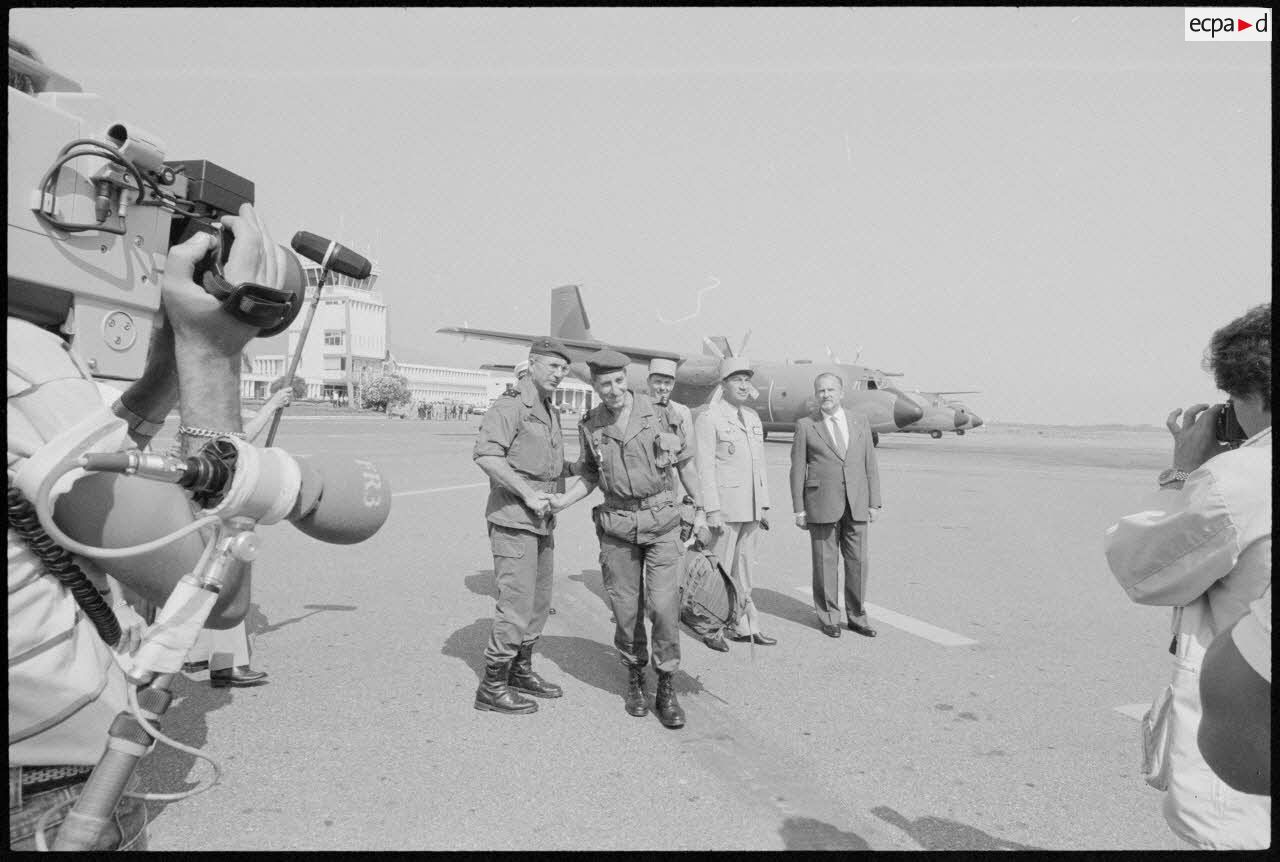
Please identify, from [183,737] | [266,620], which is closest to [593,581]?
[266,620]

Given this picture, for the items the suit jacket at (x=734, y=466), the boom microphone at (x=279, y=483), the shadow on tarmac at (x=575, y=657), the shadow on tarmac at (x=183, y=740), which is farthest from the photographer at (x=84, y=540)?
the suit jacket at (x=734, y=466)

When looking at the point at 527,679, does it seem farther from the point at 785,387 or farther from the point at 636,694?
the point at 785,387

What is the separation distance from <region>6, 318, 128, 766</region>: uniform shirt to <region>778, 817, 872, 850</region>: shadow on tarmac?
2.19 m

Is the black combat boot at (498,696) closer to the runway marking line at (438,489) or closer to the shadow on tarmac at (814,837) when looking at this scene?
the shadow on tarmac at (814,837)

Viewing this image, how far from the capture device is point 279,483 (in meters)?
1.35

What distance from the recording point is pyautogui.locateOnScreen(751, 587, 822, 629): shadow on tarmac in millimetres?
5843

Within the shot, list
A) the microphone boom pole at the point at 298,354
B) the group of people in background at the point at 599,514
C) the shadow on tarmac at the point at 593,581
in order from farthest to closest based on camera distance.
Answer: the shadow on tarmac at the point at 593,581 → the group of people in background at the point at 599,514 → the microphone boom pole at the point at 298,354

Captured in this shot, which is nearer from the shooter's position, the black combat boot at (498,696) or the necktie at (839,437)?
the black combat boot at (498,696)

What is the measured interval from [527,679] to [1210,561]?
3292mm

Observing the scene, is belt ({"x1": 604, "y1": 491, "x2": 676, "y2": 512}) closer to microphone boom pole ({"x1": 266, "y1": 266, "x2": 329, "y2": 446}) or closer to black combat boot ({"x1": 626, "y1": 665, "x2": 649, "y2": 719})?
black combat boot ({"x1": 626, "y1": 665, "x2": 649, "y2": 719})

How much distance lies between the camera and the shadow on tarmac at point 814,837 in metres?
2.69

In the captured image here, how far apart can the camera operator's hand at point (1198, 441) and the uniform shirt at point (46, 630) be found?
2.75 metres

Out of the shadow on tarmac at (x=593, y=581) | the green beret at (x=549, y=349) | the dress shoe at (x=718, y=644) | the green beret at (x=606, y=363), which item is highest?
the green beret at (x=549, y=349)

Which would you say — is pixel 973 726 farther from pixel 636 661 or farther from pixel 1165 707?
pixel 1165 707
